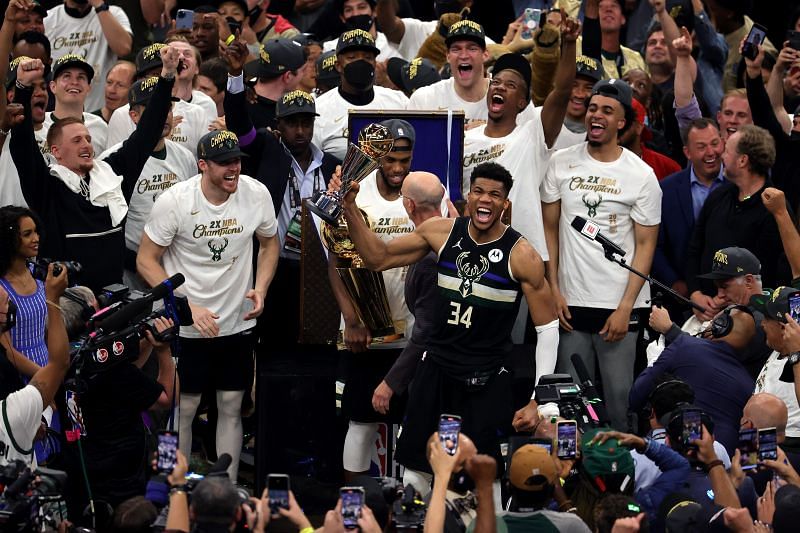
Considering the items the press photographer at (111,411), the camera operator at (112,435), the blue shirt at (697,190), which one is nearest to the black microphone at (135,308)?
the press photographer at (111,411)

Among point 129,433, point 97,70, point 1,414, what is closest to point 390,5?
point 97,70

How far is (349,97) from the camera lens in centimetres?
1059

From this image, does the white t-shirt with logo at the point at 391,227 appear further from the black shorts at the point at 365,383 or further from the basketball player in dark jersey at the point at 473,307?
the basketball player in dark jersey at the point at 473,307

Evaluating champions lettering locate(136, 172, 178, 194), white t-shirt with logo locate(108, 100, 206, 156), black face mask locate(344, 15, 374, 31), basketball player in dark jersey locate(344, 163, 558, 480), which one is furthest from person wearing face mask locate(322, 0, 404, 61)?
basketball player in dark jersey locate(344, 163, 558, 480)

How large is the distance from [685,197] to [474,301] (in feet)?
8.23

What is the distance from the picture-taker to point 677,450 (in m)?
7.29

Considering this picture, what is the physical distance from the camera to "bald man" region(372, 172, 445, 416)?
8750 mm

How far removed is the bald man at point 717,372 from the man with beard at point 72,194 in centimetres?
324

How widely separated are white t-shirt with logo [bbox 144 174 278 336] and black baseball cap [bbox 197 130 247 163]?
0.74 ft

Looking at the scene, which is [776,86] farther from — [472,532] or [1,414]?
[1,414]

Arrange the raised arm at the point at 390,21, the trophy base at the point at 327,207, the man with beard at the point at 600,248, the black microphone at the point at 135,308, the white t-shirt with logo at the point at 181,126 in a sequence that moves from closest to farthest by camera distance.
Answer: the black microphone at the point at 135,308
the trophy base at the point at 327,207
the man with beard at the point at 600,248
the white t-shirt with logo at the point at 181,126
the raised arm at the point at 390,21

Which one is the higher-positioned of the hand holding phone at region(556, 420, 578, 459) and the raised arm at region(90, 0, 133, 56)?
the raised arm at region(90, 0, 133, 56)

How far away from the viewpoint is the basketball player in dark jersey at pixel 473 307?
840 cm

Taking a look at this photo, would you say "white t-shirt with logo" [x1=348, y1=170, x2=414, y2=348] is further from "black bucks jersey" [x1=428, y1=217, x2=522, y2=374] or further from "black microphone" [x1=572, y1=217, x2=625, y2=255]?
"black microphone" [x1=572, y1=217, x2=625, y2=255]
